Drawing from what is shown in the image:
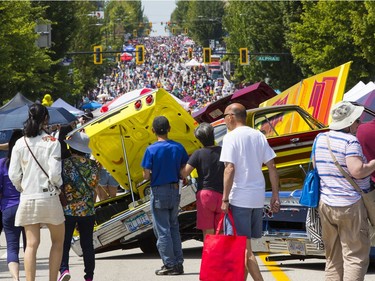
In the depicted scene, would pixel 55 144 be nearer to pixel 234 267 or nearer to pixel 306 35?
pixel 234 267

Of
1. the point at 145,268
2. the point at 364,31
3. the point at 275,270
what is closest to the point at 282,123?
the point at 145,268

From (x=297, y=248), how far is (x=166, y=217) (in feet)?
4.83

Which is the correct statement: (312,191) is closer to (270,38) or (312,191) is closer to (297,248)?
(297,248)

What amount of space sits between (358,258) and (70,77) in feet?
207

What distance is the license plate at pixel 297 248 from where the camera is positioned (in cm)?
1218

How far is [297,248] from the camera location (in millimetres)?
12219

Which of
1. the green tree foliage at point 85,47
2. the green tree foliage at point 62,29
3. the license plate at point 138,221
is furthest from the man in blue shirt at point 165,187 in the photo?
the green tree foliage at point 85,47

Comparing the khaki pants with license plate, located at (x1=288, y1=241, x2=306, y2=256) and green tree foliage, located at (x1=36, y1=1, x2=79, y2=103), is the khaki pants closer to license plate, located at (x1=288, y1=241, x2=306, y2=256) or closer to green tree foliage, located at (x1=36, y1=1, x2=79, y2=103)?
license plate, located at (x1=288, y1=241, x2=306, y2=256)

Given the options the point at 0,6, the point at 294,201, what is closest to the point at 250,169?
the point at 294,201

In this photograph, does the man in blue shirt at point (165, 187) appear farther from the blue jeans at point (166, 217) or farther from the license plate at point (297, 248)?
the license plate at point (297, 248)

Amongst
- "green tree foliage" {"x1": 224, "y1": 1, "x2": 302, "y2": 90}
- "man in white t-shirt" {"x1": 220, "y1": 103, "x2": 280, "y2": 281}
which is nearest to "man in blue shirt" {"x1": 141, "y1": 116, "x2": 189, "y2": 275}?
"man in white t-shirt" {"x1": 220, "y1": 103, "x2": 280, "y2": 281}

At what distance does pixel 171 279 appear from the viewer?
475 inches

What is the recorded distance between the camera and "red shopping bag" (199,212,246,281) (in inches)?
372

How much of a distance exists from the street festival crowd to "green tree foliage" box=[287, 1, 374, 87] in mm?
37491
